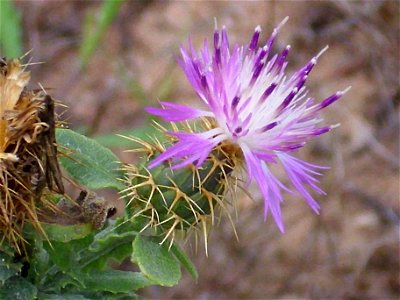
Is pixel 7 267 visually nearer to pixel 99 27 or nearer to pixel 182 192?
pixel 182 192

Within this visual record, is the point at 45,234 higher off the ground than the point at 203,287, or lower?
higher

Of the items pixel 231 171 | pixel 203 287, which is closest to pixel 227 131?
pixel 231 171

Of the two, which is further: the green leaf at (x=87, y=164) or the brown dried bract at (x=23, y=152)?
the green leaf at (x=87, y=164)

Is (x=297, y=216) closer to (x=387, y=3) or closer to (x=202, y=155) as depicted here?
(x=387, y=3)

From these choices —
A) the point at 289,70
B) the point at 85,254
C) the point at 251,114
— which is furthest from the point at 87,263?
the point at 289,70

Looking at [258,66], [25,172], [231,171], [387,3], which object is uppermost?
[387,3]

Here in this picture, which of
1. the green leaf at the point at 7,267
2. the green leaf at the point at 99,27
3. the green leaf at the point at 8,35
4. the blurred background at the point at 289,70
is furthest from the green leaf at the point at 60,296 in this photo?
→ the green leaf at the point at 99,27

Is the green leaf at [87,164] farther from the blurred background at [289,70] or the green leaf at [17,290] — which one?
the blurred background at [289,70]
